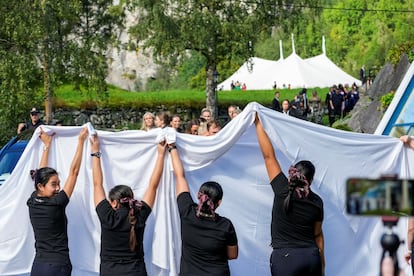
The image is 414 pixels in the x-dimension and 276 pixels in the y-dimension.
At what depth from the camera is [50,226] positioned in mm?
7941

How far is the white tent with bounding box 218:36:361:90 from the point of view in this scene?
184 ft

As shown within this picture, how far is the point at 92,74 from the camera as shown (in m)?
33.1

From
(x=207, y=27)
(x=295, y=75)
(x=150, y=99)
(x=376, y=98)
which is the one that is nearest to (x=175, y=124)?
(x=376, y=98)

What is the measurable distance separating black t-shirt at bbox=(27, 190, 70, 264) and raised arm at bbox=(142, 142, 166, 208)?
747 mm

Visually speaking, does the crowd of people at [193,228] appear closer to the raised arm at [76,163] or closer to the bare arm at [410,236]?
the raised arm at [76,163]

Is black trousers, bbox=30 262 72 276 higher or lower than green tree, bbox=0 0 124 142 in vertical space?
lower

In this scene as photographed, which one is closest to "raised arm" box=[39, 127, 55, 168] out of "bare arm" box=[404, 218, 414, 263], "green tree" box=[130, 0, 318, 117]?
"bare arm" box=[404, 218, 414, 263]

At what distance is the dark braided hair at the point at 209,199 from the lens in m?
7.06

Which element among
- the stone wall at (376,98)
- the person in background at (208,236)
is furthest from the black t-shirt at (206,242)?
the stone wall at (376,98)

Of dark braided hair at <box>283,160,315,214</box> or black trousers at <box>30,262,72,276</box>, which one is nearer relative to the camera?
dark braided hair at <box>283,160,315,214</box>

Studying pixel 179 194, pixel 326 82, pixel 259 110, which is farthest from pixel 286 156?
pixel 326 82

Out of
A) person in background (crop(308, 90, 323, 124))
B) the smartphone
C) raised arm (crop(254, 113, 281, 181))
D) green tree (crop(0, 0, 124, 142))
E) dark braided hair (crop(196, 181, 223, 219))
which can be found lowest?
person in background (crop(308, 90, 323, 124))

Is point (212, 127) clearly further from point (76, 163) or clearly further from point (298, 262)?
point (298, 262)

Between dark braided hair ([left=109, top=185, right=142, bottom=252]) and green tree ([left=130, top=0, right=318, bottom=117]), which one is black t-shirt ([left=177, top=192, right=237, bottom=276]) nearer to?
dark braided hair ([left=109, top=185, right=142, bottom=252])
